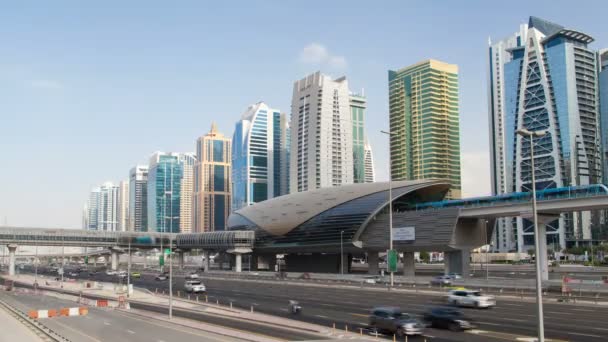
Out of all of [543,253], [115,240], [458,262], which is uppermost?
[115,240]

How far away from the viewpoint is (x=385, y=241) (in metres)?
124

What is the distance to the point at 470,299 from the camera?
53875 mm

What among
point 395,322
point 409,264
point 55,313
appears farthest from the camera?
point 409,264

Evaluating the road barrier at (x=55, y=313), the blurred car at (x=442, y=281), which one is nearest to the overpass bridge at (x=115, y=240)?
the blurred car at (x=442, y=281)

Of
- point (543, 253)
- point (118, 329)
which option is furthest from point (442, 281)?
point (118, 329)

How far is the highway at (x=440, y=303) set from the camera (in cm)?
3662

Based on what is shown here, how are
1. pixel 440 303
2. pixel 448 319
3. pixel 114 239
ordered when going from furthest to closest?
1. pixel 114 239
2. pixel 440 303
3. pixel 448 319

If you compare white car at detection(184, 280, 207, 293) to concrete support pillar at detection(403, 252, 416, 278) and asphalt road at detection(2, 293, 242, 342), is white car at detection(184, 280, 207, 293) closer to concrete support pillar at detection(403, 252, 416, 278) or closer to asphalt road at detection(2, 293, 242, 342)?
asphalt road at detection(2, 293, 242, 342)

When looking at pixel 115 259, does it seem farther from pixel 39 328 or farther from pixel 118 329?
pixel 118 329

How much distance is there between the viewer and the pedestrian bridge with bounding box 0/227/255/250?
169m

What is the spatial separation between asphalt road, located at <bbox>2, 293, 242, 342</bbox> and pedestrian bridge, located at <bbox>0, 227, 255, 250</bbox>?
4107 inches

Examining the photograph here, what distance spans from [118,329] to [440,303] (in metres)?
30.9

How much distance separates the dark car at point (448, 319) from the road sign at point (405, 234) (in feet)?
250

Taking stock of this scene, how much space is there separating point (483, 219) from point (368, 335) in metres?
82.4
